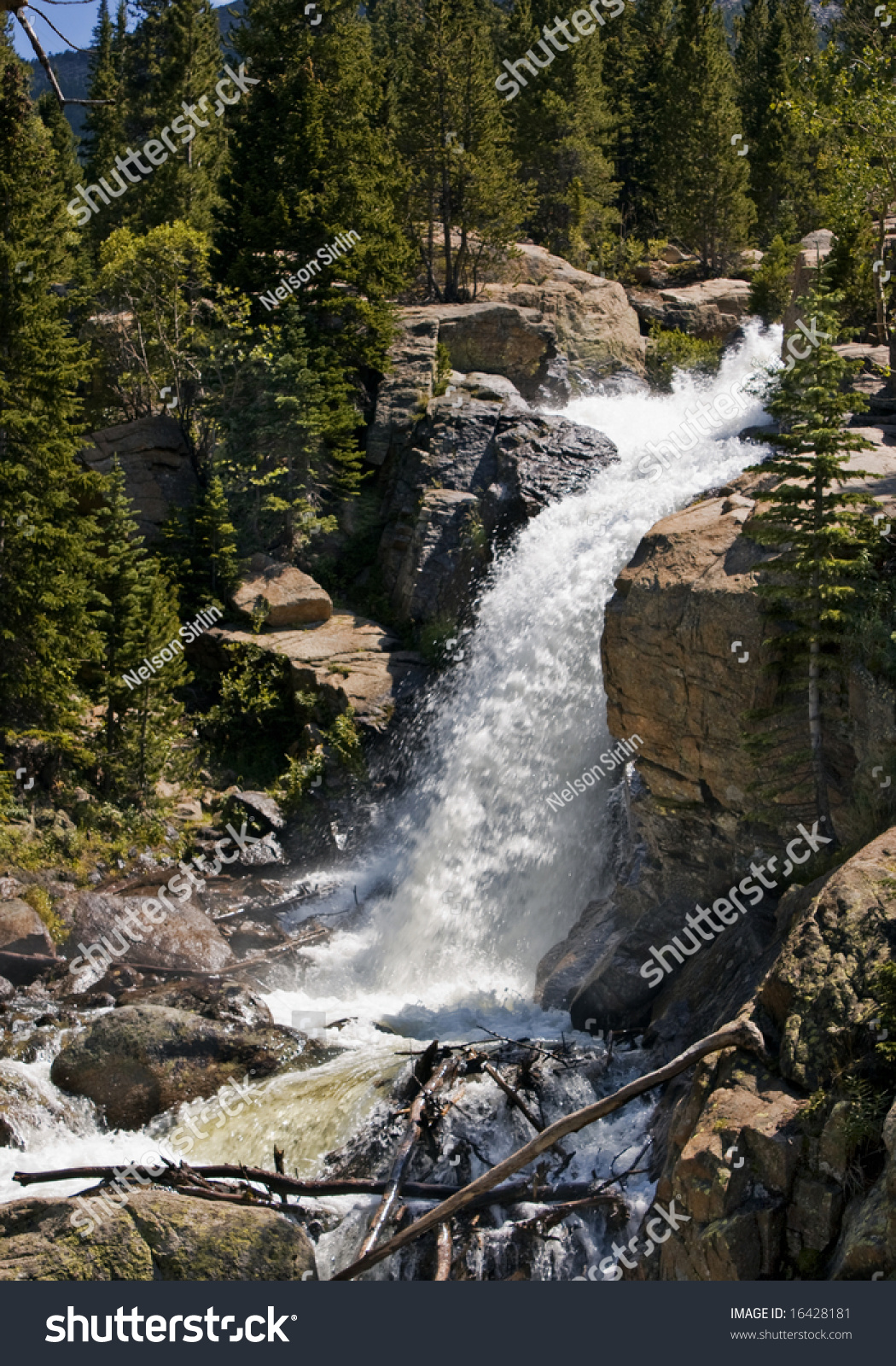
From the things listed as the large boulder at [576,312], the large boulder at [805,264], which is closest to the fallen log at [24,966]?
the large boulder at [805,264]

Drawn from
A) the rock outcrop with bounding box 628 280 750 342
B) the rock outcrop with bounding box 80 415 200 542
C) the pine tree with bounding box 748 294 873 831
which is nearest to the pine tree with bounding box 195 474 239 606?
the rock outcrop with bounding box 80 415 200 542

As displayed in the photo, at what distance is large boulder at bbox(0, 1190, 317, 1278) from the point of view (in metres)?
8.27

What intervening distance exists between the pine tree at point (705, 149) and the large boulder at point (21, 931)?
36.1m

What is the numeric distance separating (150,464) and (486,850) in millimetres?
15311

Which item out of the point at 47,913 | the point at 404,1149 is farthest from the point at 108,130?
the point at 404,1149

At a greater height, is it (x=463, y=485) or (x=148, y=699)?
(x=463, y=485)

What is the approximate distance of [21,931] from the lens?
1641 centimetres

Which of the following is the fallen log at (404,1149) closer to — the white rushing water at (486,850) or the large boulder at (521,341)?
the white rushing water at (486,850)

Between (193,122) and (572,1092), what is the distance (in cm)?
3679

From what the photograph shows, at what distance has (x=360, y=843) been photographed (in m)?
21.7

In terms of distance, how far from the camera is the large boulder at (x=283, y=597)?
25.1 meters

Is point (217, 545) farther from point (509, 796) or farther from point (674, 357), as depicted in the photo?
point (674, 357)

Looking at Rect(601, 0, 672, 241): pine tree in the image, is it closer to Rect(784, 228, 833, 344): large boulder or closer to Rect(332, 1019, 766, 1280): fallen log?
Rect(784, 228, 833, 344): large boulder

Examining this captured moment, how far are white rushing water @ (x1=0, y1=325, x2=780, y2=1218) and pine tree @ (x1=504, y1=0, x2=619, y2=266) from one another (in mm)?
19506
